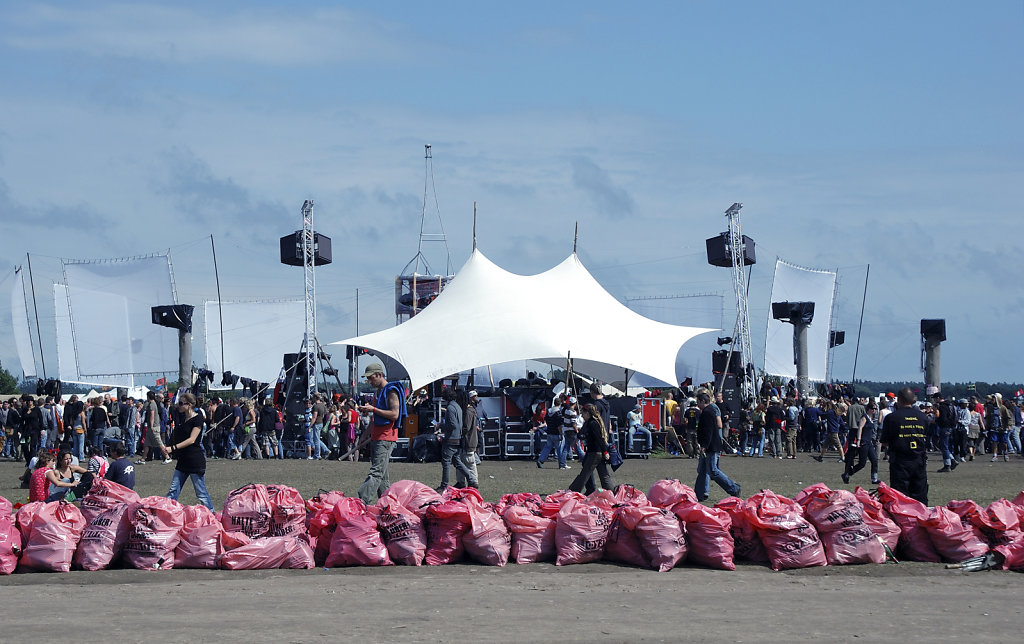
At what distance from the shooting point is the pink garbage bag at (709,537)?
27.6 feet

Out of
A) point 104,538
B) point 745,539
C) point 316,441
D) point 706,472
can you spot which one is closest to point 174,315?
point 316,441

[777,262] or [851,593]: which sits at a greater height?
[777,262]

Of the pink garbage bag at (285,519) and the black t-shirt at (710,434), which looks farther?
the black t-shirt at (710,434)

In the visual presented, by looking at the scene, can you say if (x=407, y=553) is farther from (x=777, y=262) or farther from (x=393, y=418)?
(x=777, y=262)

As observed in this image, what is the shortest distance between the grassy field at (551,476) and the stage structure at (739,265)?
34.9 feet

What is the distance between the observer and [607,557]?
8719 mm

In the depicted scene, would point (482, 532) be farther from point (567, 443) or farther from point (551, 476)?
point (567, 443)

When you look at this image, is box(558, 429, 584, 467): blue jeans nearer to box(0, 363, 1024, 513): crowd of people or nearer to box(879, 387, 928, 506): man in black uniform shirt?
box(0, 363, 1024, 513): crowd of people

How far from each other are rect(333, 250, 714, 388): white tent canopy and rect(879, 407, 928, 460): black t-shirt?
13.9 meters

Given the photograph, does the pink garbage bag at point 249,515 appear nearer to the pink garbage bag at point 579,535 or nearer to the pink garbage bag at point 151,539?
the pink garbage bag at point 151,539

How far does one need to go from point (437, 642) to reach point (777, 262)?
3541 cm

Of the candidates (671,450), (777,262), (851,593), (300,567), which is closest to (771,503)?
(851,593)

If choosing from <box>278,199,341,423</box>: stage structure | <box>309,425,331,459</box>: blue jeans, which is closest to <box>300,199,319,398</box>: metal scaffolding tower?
<box>278,199,341,423</box>: stage structure

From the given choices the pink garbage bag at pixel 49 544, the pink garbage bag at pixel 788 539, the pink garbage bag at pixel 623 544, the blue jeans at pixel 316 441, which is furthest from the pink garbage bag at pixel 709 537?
the blue jeans at pixel 316 441
